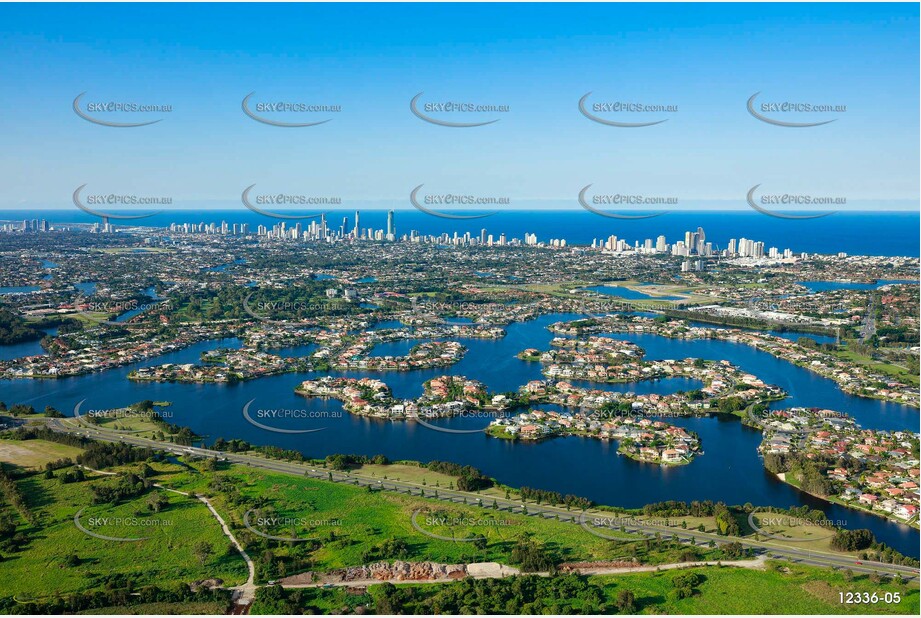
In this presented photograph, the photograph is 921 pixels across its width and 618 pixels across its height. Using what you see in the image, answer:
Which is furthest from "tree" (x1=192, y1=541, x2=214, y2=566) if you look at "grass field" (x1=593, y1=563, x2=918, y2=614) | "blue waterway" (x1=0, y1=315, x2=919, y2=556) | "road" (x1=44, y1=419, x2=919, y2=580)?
"grass field" (x1=593, y1=563, x2=918, y2=614)

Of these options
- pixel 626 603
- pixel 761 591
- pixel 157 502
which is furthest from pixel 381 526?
pixel 761 591

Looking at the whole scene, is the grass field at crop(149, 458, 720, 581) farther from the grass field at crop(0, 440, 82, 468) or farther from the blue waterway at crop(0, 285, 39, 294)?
the blue waterway at crop(0, 285, 39, 294)

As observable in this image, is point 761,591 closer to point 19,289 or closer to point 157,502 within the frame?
point 157,502

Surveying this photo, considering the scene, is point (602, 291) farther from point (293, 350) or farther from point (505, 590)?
point (505, 590)

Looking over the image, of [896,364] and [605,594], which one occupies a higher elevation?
[896,364]

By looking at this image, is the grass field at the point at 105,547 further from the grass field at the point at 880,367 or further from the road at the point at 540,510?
the grass field at the point at 880,367

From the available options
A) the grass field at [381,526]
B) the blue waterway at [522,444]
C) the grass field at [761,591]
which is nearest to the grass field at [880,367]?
the blue waterway at [522,444]

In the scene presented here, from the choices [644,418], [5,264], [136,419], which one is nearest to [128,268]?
[5,264]
